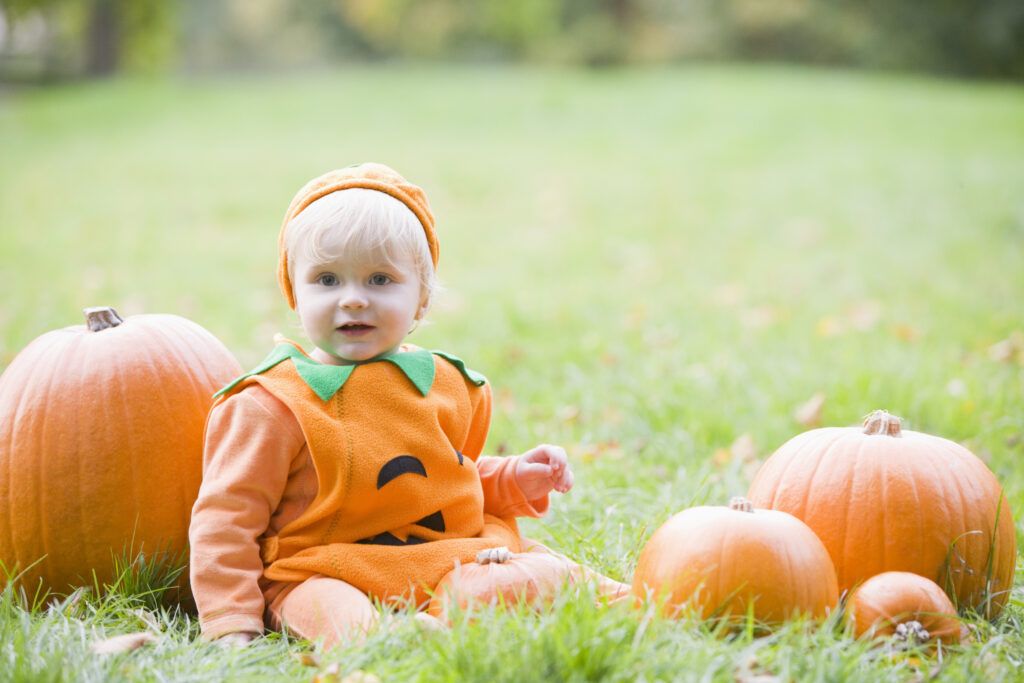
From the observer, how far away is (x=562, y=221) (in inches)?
391

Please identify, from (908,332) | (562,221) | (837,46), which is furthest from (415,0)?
(908,332)

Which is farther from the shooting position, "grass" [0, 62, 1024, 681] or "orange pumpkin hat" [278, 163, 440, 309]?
"orange pumpkin hat" [278, 163, 440, 309]

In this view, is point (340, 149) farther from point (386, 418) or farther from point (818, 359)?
point (386, 418)

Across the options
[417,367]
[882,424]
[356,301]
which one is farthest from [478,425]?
[882,424]

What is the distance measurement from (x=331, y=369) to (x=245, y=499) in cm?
39

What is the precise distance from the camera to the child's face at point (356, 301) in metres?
2.42

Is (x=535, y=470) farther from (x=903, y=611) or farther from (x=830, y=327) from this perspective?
(x=830, y=327)

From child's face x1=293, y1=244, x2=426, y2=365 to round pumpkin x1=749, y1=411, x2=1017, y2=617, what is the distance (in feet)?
3.92

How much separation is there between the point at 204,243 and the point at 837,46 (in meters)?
24.1

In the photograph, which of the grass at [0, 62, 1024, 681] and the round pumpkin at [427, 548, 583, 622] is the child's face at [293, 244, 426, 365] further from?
the grass at [0, 62, 1024, 681]

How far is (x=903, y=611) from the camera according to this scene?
89.4 inches

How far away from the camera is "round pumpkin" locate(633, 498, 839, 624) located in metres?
2.21

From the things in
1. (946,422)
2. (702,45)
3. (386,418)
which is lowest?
(946,422)

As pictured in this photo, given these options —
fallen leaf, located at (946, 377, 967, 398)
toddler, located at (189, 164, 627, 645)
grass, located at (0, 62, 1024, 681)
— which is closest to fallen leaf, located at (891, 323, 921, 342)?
grass, located at (0, 62, 1024, 681)
